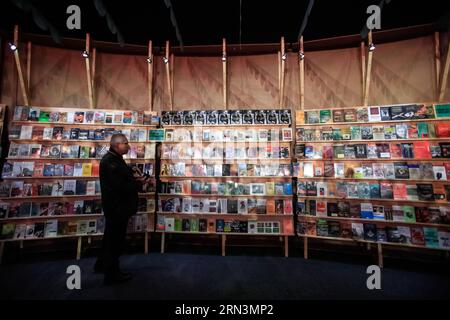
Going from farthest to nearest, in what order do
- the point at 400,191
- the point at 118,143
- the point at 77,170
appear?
the point at 77,170 → the point at 400,191 → the point at 118,143

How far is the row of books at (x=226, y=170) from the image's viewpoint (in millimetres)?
3764

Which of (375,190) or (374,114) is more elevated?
(374,114)

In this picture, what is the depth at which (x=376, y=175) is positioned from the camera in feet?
11.3

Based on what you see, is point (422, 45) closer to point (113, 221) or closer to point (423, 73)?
point (423, 73)

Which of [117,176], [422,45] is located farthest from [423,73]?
[117,176]

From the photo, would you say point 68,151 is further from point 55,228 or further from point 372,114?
point 372,114

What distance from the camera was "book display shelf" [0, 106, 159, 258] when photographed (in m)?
3.46

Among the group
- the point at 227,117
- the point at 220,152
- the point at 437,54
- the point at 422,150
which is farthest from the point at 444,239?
the point at 227,117

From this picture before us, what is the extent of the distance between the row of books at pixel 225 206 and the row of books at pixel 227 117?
1.41 metres

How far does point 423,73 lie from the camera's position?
154 inches

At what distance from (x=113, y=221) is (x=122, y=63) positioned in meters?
3.55

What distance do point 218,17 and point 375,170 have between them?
3646 mm
